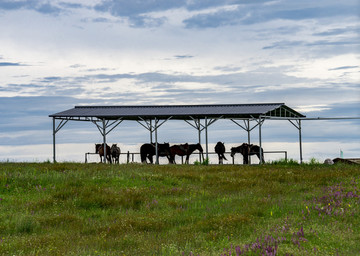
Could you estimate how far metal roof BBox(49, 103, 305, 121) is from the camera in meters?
34.0

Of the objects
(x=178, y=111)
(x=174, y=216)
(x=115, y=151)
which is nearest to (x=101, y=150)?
(x=115, y=151)

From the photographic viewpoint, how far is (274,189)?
16.5 meters

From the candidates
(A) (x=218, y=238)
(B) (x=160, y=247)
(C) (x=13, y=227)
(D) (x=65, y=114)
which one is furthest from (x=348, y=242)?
(D) (x=65, y=114)

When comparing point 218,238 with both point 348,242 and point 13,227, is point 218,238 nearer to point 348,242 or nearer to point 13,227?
point 348,242

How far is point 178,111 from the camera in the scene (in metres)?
36.2

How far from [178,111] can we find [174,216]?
24.4m

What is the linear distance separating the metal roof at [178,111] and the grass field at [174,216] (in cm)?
1507

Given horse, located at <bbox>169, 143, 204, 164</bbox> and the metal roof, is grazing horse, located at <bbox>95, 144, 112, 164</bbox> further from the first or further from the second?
horse, located at <bbox>169, 143, 204, 164</bbox>

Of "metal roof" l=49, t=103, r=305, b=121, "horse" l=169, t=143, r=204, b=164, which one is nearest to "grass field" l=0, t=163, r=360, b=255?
"metal roof" l=49, t=103, r=305, b=121

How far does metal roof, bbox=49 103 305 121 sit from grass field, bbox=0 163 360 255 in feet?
49.5

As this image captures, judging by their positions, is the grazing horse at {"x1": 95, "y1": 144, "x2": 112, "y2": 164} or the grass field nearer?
the grass field

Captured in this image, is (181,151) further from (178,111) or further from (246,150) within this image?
(246,150)

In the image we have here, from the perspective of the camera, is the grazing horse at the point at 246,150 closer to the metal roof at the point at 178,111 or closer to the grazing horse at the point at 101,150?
the metal roof at the point at 178,111

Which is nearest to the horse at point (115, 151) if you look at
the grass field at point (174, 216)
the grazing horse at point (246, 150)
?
the grazing horse at point (246, 150)
